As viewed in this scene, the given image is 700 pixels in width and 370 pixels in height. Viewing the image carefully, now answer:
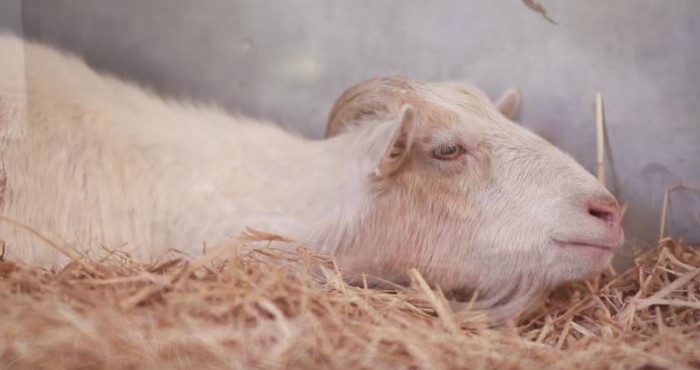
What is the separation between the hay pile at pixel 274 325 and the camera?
98 cm

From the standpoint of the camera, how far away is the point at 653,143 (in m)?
1.11

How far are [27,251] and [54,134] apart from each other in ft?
0.63

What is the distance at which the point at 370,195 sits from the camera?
1133 mm

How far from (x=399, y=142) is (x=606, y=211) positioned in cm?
33

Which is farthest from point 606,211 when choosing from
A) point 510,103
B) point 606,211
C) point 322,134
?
point 322,134

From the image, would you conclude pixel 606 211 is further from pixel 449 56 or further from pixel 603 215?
pixel 449 56

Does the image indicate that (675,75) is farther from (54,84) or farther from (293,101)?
(54,84)

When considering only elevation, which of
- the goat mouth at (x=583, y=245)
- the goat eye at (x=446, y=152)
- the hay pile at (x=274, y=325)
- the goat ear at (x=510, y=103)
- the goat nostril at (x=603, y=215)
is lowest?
the hay pile at (x=274, y=325)

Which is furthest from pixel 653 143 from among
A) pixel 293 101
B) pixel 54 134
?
pixel 54 134

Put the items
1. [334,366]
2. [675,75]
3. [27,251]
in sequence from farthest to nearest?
[27,251], [675,75], [334,366]

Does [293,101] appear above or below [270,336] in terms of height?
above

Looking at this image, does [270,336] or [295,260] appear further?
[295,260]

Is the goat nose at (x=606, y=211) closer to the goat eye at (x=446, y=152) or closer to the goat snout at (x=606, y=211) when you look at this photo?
the goat snout at (x=606, y=211)

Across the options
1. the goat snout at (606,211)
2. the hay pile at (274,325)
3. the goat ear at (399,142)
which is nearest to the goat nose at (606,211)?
the goat snout at (606,211)
